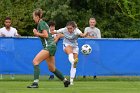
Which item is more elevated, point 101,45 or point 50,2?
point 50,2

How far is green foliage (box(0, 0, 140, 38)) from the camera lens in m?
34.0

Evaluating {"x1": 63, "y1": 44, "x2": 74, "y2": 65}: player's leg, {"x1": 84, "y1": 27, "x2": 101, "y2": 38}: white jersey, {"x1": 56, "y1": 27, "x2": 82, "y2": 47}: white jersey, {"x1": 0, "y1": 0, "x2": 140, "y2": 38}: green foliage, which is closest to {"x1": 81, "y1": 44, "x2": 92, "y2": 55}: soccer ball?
{"x1": 84, "y1": 27, "x2": 101, "y2": 38}: white jersey

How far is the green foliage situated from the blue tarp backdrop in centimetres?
1508

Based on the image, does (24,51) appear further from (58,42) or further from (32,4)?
(32,4)

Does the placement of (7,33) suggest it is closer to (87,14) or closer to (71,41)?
(71,41)

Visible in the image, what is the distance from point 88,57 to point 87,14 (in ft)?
54.1

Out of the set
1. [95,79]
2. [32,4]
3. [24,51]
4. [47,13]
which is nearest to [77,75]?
[95,79]

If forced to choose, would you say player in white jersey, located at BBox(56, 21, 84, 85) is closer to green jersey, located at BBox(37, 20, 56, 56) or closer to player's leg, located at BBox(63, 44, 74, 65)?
player's leg, located at BBox(63, 44, 74, 65)

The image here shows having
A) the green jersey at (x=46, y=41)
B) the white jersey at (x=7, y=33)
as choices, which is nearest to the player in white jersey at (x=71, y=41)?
the green jersey at (x=46, y=41)

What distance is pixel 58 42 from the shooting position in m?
18.3

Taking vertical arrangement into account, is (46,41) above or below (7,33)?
below

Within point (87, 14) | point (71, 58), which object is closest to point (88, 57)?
point (71, 58)

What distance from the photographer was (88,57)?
720 inches

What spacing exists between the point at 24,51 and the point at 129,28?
18152 millimetres
